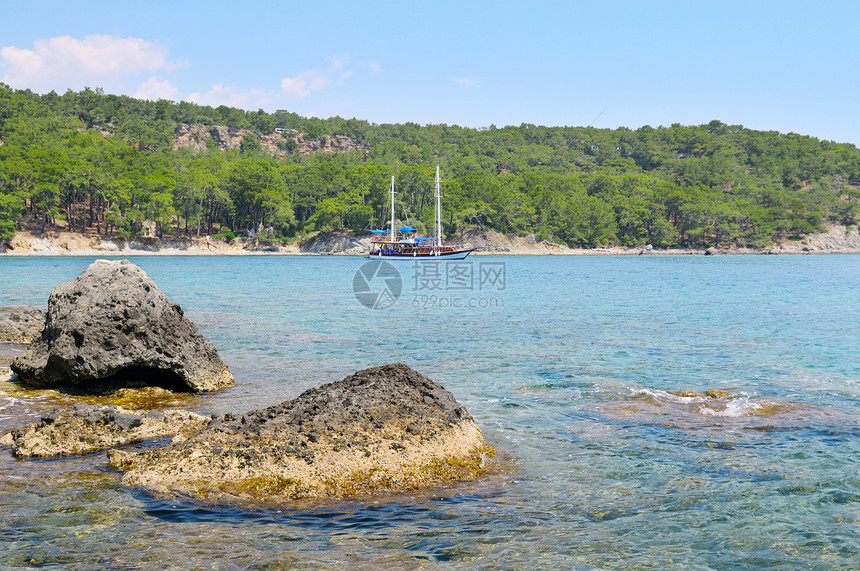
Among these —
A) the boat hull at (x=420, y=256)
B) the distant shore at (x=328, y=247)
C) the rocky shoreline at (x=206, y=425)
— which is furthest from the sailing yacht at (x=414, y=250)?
the rocky shoreline at (x=206, y=425)

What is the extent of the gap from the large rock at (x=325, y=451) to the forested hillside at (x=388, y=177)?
8641 cm

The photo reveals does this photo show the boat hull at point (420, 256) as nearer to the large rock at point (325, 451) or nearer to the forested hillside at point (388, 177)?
the forested hillside at point (388, 177)

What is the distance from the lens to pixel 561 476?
7.28m

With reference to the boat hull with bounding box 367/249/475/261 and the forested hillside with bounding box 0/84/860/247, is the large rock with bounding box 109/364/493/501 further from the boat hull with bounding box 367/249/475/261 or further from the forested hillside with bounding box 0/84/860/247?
the forested hillside with bounding box 0/84/860/247

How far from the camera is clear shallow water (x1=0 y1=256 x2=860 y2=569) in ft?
17.5

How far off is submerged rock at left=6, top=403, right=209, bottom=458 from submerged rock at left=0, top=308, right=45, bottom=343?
8689 millimetres

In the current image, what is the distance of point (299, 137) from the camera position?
6998 inches

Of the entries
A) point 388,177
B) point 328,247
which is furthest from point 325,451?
point 388,177

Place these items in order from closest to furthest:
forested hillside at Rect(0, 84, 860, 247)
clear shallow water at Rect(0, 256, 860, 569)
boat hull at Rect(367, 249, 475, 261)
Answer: clear shallow water at Rect(0, 256, 860, 569)
boat hull at Rect(367, 249, 475, 261)
forested hillside at Rect(0, 84, 860, 247)

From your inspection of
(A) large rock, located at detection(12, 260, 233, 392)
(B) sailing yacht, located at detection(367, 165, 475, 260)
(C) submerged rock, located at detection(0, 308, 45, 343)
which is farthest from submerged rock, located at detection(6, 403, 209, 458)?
(B) sailing yacht, located at detection(367, 165, 475, 260)

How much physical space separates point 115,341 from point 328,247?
Answer: 101 m

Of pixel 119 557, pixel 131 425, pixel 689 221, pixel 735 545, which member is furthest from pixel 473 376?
pixel 689 221

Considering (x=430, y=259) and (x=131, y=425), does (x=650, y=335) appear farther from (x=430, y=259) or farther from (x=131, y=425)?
(x=430, y=259)

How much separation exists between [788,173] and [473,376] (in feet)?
554
